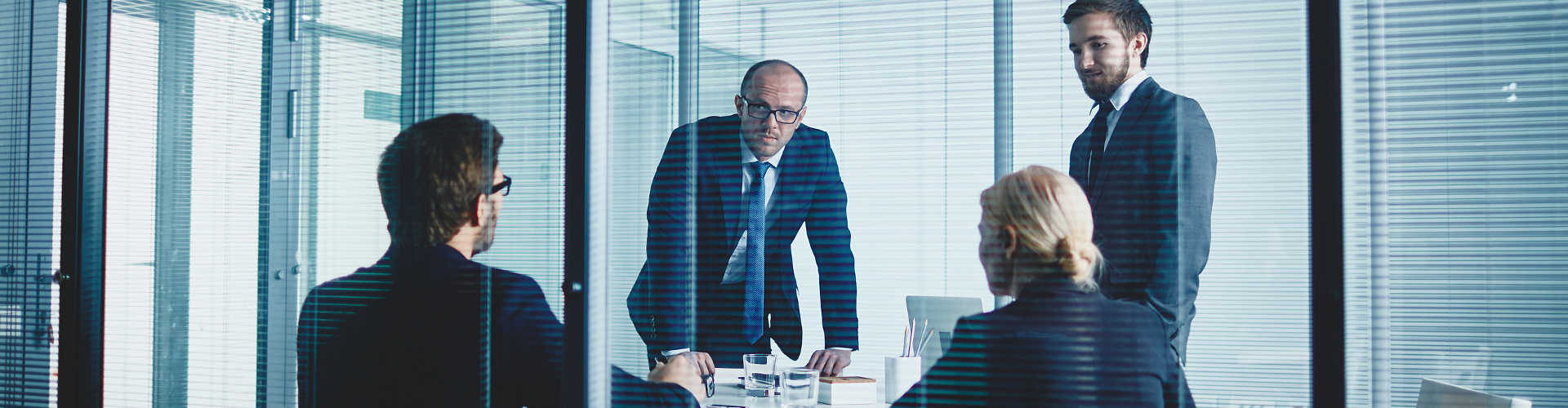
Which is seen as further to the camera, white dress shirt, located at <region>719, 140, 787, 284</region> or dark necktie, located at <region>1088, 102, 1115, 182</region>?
white dress shirt, located at <region>719, 140, 787, 284</region>

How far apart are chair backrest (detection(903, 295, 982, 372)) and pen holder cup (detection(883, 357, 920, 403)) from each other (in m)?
0.03

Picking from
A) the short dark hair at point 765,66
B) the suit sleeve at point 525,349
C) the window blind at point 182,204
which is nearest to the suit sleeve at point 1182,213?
the short dark hair at point 765,66

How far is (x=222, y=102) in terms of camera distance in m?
2.02

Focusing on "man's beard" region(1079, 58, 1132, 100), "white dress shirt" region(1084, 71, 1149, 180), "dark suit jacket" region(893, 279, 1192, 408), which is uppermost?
"man's beard" region(1079, 58, 1132, 100)

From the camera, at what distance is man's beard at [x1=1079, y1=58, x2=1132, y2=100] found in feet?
4.62

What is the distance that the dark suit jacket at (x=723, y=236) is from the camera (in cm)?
156

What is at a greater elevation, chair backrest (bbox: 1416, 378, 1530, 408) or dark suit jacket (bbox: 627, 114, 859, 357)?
dark suit jacket (bbox: 627, 114, 859, 357)

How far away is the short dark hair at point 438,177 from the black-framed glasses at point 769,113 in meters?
0.52

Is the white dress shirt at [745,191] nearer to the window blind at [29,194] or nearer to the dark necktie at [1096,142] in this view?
the dark necktie at [1096,142]

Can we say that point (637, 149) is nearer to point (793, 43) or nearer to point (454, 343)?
point (793, 43)

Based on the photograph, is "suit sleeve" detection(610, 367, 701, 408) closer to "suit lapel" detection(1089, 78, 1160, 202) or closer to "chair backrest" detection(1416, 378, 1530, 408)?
"suit lapel" detection(1089, 78, 1160, 202)

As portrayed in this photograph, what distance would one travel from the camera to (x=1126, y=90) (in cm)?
140

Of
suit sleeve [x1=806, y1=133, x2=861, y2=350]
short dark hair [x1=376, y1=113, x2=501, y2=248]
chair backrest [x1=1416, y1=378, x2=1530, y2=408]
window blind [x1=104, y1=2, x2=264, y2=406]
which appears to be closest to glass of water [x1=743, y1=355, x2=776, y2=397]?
suit sleeve [x1=806, y1=133, x2=861, y2=350]

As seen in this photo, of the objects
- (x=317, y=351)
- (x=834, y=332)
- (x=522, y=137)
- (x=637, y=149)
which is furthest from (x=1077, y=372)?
(x=317, y=351)
